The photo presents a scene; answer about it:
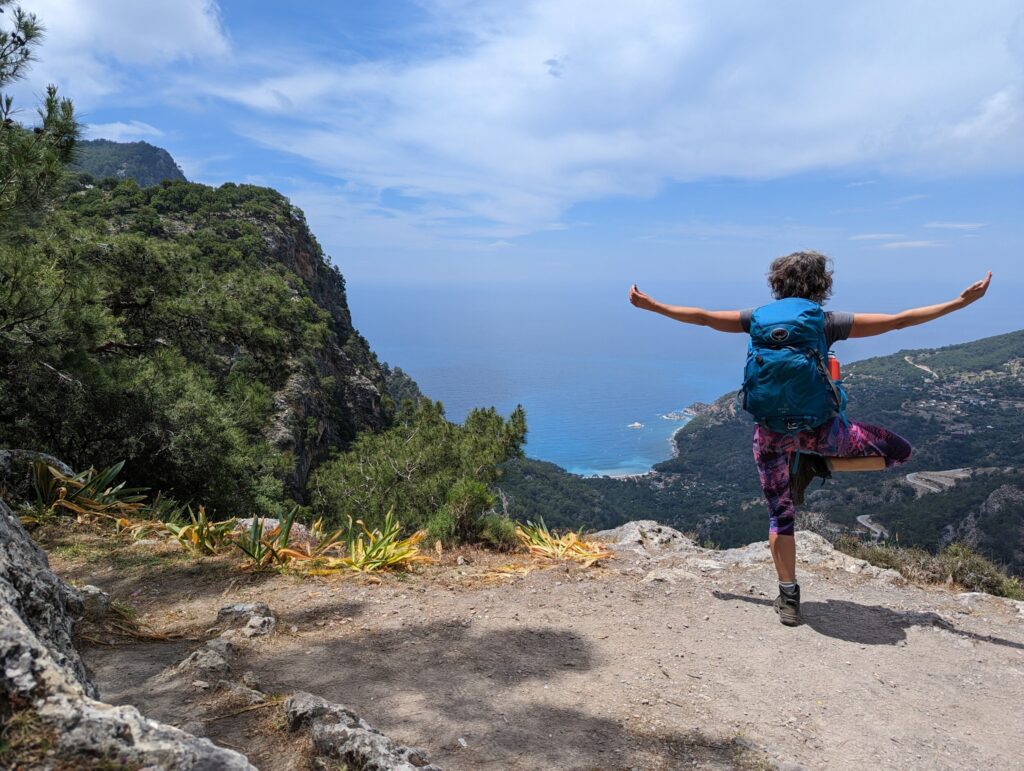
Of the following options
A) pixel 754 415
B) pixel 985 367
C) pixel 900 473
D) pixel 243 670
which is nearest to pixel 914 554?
pixel 754 415

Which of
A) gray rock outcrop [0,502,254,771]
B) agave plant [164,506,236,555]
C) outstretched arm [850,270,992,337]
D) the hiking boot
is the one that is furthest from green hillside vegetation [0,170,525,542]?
gray rock outcrop [0,502,254,771]

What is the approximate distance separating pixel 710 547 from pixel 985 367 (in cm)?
9865

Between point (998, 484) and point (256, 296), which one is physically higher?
point (256, 296)

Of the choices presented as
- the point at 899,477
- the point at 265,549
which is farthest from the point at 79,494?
the point at 899,477

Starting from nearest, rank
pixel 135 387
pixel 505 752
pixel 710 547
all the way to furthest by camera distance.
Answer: pixel 505 752 → pixel 710 547 → pixel 135 387

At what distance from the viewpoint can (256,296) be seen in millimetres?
10281

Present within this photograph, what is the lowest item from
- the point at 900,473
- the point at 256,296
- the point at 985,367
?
the point at 900,473

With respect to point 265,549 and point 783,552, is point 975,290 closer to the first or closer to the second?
point 783,552

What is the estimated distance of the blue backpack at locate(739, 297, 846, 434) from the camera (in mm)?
3305

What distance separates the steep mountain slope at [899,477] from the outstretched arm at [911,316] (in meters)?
6.89

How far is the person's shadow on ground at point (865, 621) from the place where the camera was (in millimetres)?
3652

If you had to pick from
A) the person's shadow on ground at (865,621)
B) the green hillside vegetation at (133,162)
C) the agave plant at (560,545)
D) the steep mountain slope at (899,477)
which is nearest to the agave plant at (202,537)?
the agave plant at (560,545)

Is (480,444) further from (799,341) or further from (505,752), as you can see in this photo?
(505,752)

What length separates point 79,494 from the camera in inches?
233
